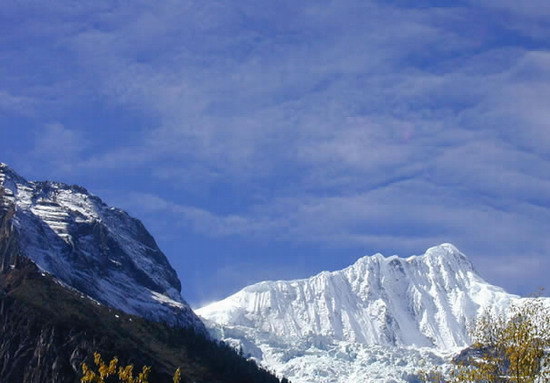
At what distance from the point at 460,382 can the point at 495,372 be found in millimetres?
2676

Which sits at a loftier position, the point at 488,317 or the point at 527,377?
the point at 488,317

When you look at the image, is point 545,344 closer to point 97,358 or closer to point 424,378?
point 424,378

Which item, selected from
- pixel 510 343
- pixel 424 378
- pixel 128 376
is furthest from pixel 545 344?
pixel 128 376

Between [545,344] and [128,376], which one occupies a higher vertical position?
[545,344]

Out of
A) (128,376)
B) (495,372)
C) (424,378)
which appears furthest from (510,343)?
(128,376)

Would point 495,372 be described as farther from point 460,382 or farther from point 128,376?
point 128,376

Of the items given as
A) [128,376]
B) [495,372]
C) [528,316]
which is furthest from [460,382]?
[128,376]

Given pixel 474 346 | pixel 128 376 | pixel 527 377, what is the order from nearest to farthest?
pixel 128 376
pixel 527 377
pixel 474 346

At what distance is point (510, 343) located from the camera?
68500 millimetres

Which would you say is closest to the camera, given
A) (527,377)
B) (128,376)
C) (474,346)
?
(128,376)

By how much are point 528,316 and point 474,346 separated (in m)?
4.65

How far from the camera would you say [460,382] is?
68500mm

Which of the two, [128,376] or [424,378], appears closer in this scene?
[128,376]

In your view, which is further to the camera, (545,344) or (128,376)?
(545,344)
